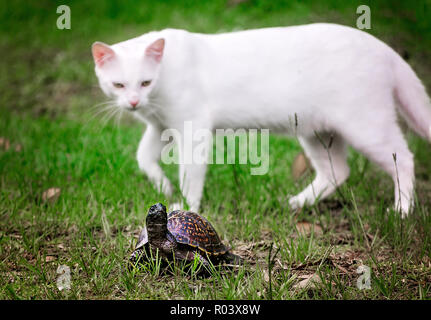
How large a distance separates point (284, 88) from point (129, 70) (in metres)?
0.94

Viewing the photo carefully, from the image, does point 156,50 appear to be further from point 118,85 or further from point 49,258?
point 49,258

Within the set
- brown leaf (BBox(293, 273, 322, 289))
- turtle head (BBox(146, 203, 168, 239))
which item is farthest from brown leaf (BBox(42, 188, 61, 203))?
brown leaf (BBox(293, 273, 322, 289))

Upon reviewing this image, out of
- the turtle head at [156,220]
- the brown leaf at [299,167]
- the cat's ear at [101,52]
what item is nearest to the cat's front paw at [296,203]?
the brown leaf at [299,167]

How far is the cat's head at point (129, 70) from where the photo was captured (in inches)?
99.8

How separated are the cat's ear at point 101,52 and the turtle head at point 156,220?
1.08m

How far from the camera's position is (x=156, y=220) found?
5.97 feet

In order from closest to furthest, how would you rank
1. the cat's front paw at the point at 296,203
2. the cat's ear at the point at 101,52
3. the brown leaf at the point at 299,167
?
the cat's ear at the point at 101,52
the cat's front paw at the point at 296,203
the brown leaf at the point at 299,167

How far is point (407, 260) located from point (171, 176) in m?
1.84

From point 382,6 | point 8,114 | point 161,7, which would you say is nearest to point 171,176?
point 8,114

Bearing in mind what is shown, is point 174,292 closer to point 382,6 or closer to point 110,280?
point 110,280

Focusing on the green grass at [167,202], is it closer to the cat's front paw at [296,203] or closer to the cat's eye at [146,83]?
the cat's front paw at [296,203]

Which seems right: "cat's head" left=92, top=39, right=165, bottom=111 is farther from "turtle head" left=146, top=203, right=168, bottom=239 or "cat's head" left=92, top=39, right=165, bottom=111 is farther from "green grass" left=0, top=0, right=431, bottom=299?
"turtle head" left=146, top=203, right=168, bottom=239

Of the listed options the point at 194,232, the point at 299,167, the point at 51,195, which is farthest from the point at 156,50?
the point at 299,167

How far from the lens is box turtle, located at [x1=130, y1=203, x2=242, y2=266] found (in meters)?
1.83
